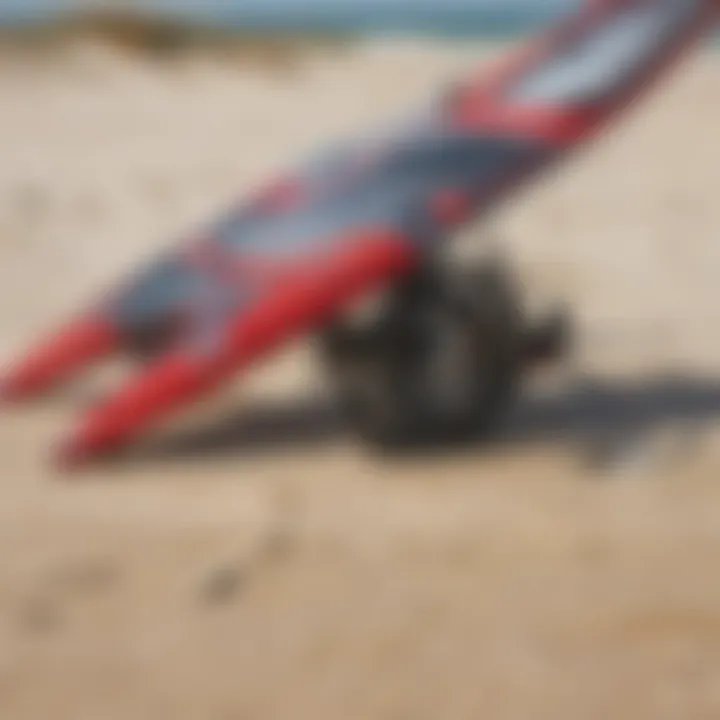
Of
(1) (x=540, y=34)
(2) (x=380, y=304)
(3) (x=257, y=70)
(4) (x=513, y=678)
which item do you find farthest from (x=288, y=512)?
(3) (x=257, y=70)

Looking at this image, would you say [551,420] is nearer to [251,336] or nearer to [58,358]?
[251,336]

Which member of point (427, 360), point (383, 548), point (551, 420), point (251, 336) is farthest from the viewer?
point (551, 420)

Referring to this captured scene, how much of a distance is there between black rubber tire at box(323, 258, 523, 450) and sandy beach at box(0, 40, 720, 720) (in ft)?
0.37

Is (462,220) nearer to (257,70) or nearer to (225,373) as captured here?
(225,373)

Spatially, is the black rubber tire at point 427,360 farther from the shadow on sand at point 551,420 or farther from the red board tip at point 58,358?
the red board tip at point 58,358

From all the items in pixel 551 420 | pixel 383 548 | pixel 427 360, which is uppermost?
pixel 427 360

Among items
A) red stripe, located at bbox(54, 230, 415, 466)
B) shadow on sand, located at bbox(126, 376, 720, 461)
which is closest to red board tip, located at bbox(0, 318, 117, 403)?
shadow on sand, located at bbox(126, 376, 720, 461)

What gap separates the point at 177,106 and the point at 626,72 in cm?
860

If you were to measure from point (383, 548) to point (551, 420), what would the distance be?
4.11ft

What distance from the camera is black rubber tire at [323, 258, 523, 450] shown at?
418cm

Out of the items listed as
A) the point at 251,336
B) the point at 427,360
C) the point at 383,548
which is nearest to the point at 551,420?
the point at 427,360

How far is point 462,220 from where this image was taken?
13.5ft

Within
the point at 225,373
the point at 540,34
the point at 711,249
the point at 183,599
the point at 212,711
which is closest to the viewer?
the point at 212,711

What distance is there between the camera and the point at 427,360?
417 centimetres
